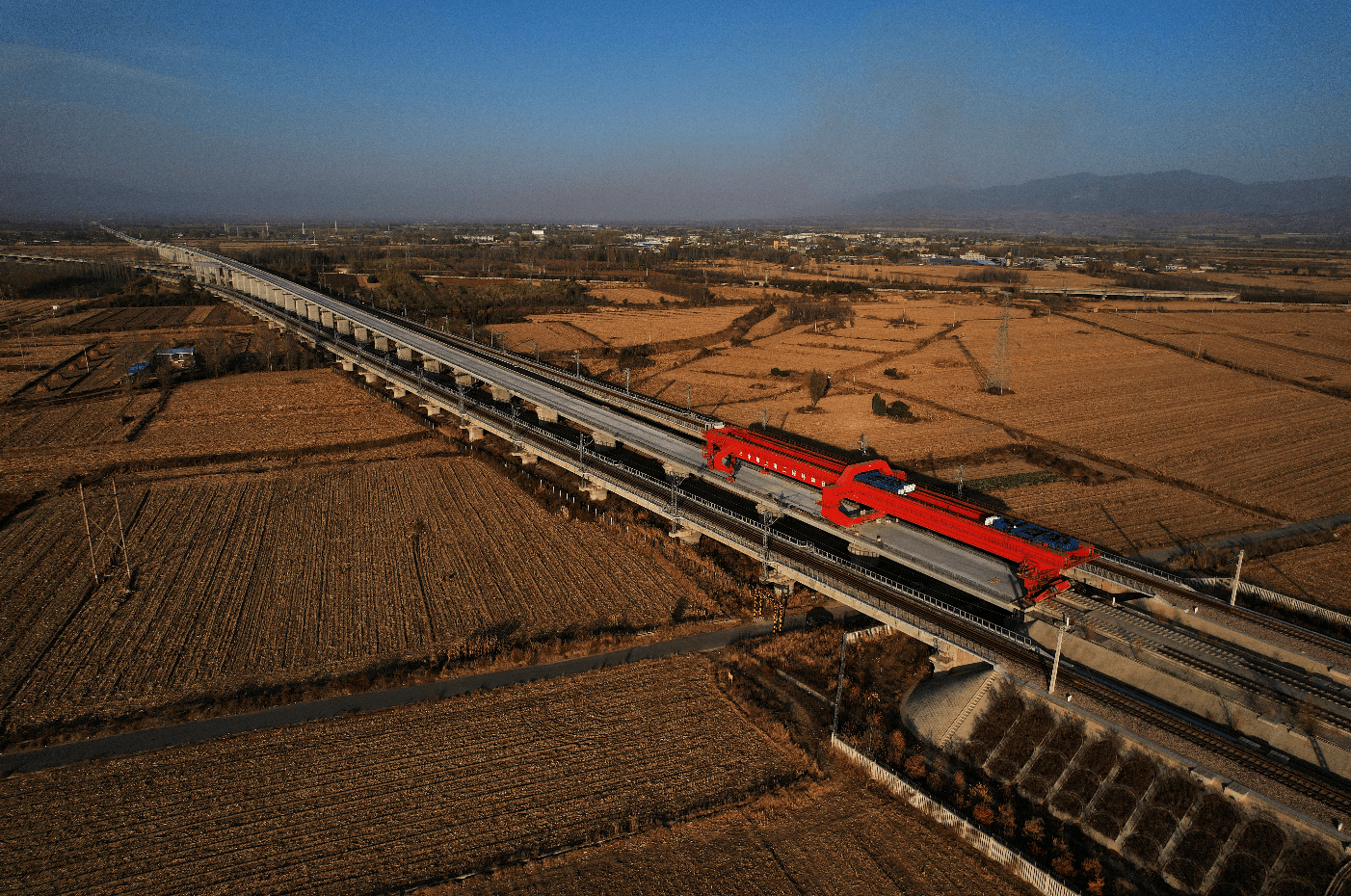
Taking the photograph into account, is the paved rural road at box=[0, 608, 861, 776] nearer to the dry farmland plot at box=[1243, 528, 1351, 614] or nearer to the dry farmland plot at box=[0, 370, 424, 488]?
the dry farmland plot at box=[1243, 528, 1351, 614]

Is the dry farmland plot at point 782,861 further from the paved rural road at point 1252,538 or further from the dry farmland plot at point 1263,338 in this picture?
the dry farmland plot at point 1263,338

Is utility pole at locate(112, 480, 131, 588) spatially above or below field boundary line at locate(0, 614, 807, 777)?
above

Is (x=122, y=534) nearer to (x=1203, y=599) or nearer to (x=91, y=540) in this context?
(x=91, y=540)

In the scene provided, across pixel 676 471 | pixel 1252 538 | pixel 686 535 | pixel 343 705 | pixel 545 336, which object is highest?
pixel 545 336

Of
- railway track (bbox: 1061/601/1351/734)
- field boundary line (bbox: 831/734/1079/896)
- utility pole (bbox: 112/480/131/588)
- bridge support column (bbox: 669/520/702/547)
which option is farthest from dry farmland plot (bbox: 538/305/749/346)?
field boundary line (bbox: 831/734/1079/896)

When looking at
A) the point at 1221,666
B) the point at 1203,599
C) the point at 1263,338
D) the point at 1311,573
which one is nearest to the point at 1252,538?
the point at 1311,573

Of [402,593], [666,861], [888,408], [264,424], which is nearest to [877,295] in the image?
[888,408]
